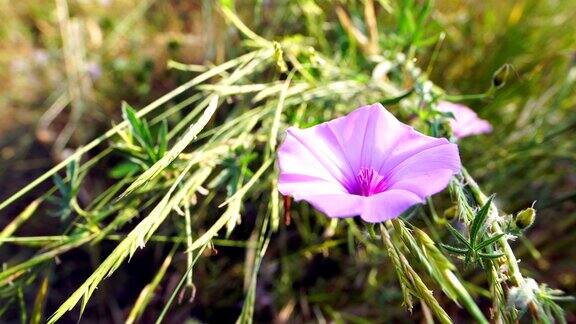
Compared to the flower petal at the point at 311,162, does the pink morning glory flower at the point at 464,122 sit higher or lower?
higher

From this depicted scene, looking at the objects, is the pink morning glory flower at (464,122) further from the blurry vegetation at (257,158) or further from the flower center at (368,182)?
the flower center at (368,182)

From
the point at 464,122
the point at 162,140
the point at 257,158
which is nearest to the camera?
the point at 162,140

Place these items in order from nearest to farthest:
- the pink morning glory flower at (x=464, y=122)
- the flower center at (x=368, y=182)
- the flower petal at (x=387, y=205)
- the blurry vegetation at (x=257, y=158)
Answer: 1. the flower petal at (x=387, y=205)
2. the flower center at (x=368, y=182)
3. the blurry vegetation at (x=257, y=158)
4. the pink morning glory flower at (x=464, y=122)

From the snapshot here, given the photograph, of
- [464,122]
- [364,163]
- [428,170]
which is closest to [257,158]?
[464,122]

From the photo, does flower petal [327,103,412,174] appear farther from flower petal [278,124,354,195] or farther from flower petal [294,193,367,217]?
flower petal [294,193,367,217]

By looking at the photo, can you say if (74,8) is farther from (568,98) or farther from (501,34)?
(568,98)

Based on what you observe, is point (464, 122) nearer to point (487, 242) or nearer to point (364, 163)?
point (364, 163)

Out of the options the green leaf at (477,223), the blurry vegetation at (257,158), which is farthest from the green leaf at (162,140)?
the green leaf at (477,223)
